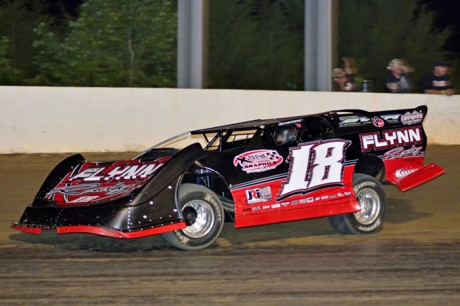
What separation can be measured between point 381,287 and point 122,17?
10553 millimetres

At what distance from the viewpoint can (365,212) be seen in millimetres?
8008

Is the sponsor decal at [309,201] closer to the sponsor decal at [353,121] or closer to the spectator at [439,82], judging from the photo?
the sponsor decal at [353,121]

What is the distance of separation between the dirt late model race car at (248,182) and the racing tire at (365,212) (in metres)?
0.01

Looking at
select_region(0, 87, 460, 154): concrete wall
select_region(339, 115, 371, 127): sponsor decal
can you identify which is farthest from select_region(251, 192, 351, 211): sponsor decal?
select_region(0, 87, 460, 154): concrete wall

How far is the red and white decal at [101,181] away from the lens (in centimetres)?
691

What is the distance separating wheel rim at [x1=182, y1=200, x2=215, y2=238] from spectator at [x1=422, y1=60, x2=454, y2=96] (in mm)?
8357

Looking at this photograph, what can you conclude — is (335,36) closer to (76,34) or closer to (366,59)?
(366,59)

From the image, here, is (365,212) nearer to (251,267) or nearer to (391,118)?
(391,118)

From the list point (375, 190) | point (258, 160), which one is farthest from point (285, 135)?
point (375, 190)

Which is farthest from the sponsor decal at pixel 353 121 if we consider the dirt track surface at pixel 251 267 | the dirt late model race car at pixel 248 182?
the dirt track surface at pixel 251 267

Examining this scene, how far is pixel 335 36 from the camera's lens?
15125 millimetres

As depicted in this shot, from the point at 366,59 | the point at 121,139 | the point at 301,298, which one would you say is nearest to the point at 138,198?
the point at 301,298

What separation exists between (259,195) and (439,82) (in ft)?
26.7

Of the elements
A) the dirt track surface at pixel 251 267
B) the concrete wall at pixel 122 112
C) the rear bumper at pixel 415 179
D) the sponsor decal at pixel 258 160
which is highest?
the concrete wall at pixel 122 112
